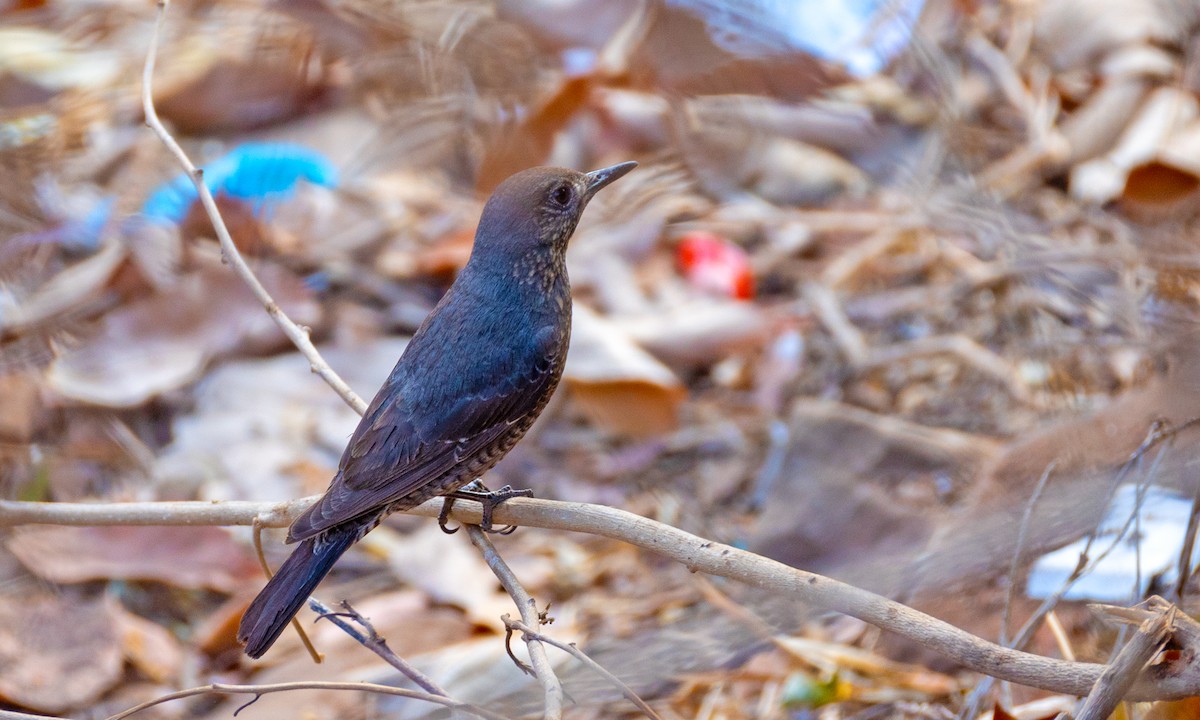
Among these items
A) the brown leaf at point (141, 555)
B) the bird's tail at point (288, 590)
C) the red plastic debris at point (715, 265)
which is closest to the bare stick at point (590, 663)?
the bird's tail at point (288, 590)

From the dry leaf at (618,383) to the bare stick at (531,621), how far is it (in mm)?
1694

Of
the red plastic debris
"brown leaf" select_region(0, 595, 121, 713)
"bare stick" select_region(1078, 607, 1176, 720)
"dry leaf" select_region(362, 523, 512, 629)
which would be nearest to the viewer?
"bare stick" select_region(1078, 607, 1176, 720)

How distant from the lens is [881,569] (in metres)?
2.64

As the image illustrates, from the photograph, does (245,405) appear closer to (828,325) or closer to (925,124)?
(828,325)

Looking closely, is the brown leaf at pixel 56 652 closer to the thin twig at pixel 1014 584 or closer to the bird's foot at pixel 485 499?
the bird's foot at pixel 485 499

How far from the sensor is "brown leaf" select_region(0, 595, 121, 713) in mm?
3479

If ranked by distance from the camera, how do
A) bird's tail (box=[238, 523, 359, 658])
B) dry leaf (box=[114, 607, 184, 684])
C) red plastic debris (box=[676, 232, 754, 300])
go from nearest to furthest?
1. bird's tail (box=[238, 523, 359, 658])
2. dry leaf (box=[114, 607, 184, 684])
3. red plastic debris (box=[676, 232, 754, 300])

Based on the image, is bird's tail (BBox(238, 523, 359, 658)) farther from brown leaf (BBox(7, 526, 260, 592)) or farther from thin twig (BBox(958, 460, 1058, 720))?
thin twig (BBox(958, 460, 1058, 720))

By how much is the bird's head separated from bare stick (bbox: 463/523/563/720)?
812 mm

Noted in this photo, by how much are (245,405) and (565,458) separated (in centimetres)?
127

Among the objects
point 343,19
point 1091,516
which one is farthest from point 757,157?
point 1091,516

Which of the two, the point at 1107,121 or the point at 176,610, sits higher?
the point at 1107,121

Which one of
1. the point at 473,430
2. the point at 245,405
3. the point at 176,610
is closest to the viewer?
→ the point at 473,430

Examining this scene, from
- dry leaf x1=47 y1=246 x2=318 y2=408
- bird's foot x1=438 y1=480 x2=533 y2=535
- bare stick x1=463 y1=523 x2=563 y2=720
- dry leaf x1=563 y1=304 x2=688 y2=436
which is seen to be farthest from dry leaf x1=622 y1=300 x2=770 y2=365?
bare stick x1=463 y1=523 x2=563 y2=720
